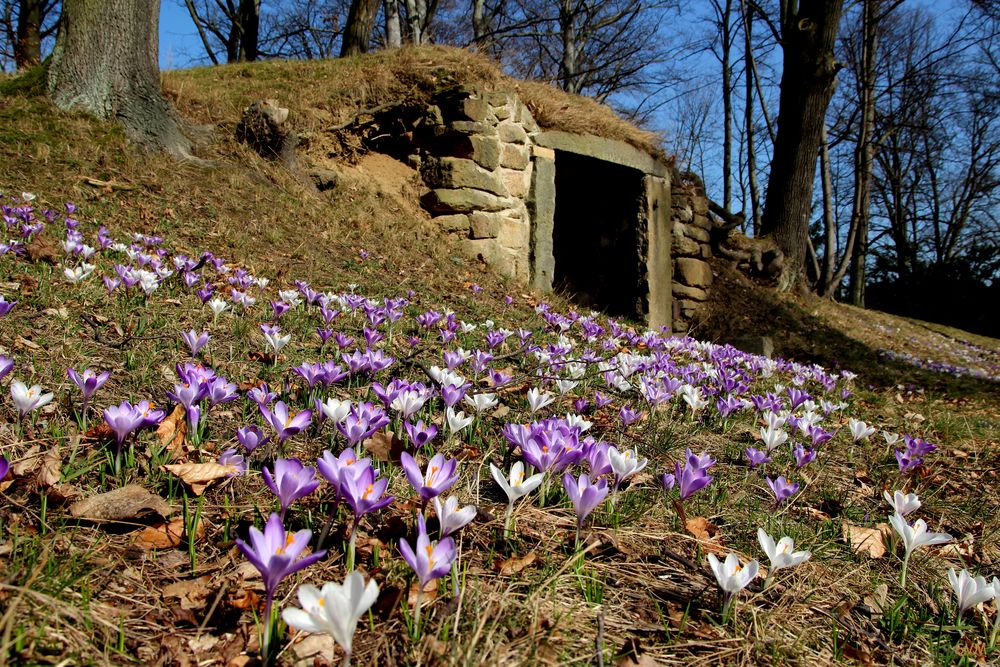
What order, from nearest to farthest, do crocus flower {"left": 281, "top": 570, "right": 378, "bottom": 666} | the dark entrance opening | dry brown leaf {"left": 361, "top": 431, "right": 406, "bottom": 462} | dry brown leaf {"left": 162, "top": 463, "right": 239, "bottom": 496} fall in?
crocus flower {"left": 281, "top": 570, "right": 378, "bottom": 666} < dry brown leaf {"left": 162, "top": 463, "right": 239, "bottom": 496} < dry brown leaf {"left": 361, "top": 431, "right": 406, "bottom": 462} < the dark entrance opening

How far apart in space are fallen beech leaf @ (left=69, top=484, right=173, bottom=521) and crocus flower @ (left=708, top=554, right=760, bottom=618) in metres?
1.26

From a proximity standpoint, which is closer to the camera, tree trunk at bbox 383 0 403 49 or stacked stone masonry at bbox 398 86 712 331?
stacked stone masonry at bbox 398 86 712 331

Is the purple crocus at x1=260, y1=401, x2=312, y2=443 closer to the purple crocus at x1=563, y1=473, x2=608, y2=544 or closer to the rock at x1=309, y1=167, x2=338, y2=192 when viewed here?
the purple crocus at x1=563, y1=473, x2=608, y2=544

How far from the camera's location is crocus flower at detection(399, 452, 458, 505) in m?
1.23

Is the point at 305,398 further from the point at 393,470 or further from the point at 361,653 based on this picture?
the point at 361,653

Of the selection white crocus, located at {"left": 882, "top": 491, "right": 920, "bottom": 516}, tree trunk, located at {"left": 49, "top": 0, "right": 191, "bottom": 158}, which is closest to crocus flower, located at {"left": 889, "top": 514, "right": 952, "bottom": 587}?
white crocus, located at {"left": 882, "top": 491, "right": 920, "bottom": 516}

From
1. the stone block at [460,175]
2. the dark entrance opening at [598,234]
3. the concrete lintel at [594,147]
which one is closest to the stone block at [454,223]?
the stone block at [460,175]

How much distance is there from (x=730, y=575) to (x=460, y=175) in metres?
6.50

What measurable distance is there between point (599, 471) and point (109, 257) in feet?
12.6

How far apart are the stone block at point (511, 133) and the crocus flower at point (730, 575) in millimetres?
6876

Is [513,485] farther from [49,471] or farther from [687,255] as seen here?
[687,255]

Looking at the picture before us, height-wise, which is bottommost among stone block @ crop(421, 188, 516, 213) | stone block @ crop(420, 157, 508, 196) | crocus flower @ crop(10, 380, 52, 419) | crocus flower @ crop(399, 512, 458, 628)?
crocus flower @ crop(399, 512, 458, 628)

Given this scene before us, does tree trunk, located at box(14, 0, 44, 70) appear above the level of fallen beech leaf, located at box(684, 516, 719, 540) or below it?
above

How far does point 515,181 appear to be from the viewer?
7.57 meters
